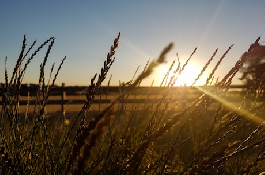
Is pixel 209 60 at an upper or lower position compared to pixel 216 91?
upper

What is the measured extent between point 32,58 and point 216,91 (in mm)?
972

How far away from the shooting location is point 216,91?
5.64ft

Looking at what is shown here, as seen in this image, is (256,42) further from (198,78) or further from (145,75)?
(145,75)

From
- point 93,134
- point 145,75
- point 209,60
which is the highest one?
point 209,60

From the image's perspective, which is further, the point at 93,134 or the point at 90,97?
the point at 90,97

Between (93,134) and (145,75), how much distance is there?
22 centimetres

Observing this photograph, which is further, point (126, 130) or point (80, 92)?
point (80, 92)

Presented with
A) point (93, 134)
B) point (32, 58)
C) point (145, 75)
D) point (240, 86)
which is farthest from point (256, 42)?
A: point (240, 86)

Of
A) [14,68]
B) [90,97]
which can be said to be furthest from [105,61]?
[14,68]

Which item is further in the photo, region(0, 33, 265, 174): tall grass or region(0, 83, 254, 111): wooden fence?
region(0, 83, 254, 111): wooden fence

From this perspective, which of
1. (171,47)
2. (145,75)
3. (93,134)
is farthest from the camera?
(171,47)

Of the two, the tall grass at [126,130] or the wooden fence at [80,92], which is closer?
the tall grass at [126,130]

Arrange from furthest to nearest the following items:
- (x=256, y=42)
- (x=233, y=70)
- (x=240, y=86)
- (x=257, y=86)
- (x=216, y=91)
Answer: (x=240, y=86)
(x=257, y=86)
(x=216, y=91)
(x=233, y=70)
(x=256, y=42)

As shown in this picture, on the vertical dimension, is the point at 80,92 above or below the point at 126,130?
above
